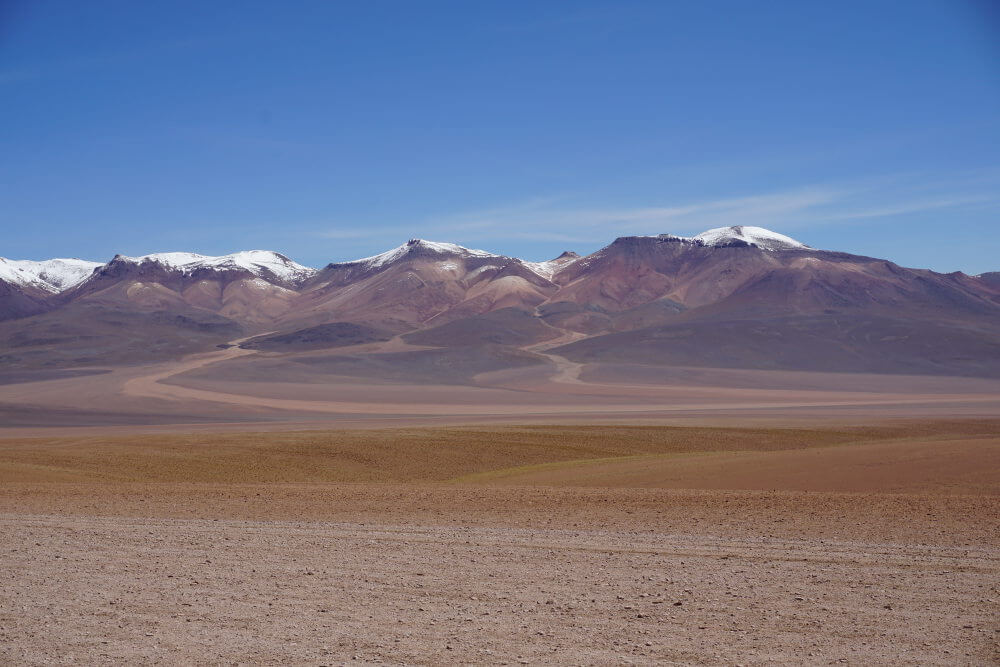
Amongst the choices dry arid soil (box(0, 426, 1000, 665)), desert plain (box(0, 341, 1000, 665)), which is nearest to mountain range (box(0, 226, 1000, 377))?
desert plain (box(0, 341, 1000, 665))

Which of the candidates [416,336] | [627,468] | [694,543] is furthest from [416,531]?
[416,336]

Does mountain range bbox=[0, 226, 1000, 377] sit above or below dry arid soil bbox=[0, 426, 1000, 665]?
above

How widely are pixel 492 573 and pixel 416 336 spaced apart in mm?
146849

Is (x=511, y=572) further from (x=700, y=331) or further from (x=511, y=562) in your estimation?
(x=700, y=331)

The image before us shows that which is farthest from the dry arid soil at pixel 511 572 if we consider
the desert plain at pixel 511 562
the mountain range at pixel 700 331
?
the mountain range at pixel 700 331

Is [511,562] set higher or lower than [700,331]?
lower

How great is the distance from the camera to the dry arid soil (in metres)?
7.48

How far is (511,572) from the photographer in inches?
390

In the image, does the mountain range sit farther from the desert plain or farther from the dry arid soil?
the dry arid soil

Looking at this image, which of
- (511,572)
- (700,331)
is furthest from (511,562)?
(700,331)

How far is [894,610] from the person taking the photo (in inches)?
324

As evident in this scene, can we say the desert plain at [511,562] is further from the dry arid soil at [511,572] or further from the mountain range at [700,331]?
the mountain range at [700,331]

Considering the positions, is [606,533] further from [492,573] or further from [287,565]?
[287,565]

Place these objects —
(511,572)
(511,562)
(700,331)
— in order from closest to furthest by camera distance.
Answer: (511,572) → (511,562) → (700,331)
